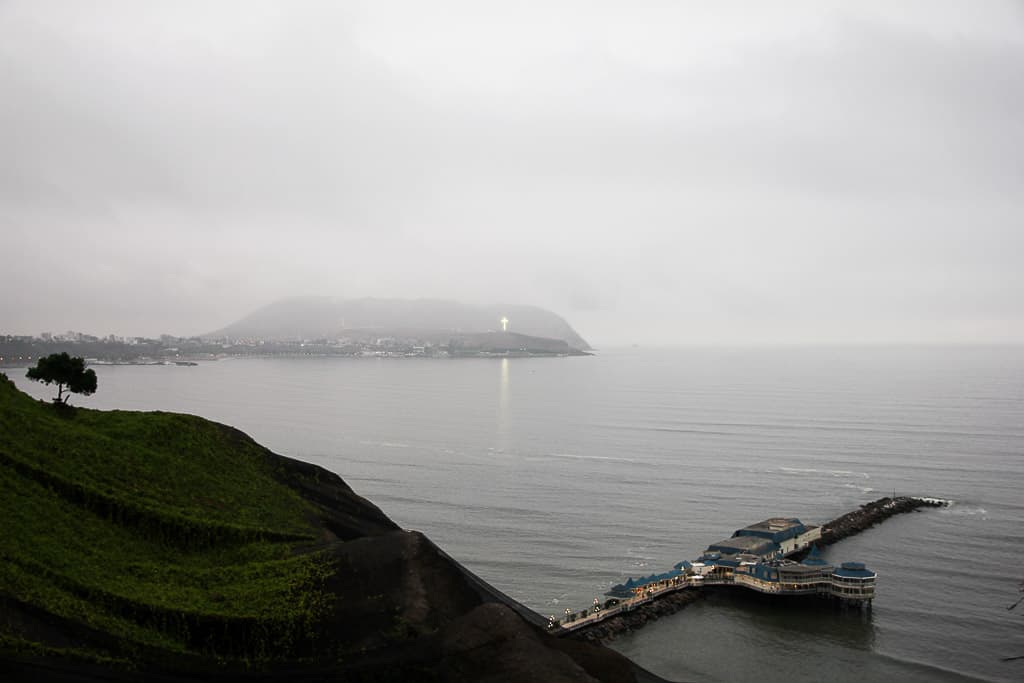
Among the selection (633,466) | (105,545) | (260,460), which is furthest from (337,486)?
(633,466)

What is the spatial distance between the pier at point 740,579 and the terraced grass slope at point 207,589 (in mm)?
7082

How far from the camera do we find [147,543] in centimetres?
2216

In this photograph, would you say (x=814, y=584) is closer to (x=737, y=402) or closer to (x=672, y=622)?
(x=672, y=622)

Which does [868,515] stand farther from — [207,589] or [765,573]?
[207,589]

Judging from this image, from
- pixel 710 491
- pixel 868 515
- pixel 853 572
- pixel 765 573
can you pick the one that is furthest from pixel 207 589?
pixel 868 515

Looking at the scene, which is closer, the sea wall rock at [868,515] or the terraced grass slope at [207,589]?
the terraced grass slope at [207,589]

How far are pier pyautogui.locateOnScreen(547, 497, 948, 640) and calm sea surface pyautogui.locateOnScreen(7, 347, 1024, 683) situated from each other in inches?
28.1

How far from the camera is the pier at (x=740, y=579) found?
1171 inches

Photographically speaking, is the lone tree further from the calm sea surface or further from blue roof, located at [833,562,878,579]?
blue roof, located at [833,562,878,579]

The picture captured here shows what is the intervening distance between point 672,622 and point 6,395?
26.0 m

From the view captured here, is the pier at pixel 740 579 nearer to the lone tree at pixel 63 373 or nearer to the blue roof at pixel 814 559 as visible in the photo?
the blue roof at pixel 814 559

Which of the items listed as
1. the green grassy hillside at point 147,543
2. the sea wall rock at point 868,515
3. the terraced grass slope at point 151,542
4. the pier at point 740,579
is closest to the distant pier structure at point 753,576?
the pier at point 740,579

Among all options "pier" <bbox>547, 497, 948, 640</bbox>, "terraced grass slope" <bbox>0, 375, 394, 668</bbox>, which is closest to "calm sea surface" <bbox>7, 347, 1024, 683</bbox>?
"pier" <bbox>547, 497, 948, 640</bbox>

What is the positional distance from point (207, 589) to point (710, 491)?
3573 cm
